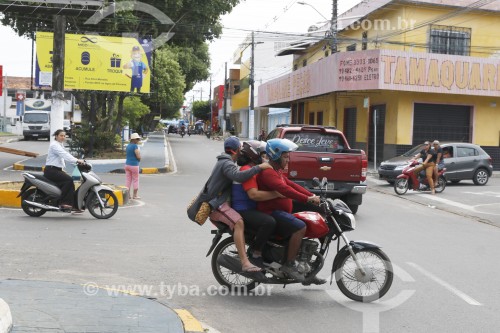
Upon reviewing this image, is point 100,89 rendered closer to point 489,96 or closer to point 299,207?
point 489,96

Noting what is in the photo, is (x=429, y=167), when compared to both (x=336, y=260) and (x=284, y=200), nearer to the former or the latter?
(x=336, y=260)

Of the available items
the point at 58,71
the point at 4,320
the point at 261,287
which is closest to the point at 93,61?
the point at 58,71

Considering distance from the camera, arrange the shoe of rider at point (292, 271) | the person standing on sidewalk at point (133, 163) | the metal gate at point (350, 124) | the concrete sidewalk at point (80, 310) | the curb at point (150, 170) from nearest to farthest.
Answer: the concrete sidewalk at point (80, 310), the shoe of rider at point (292, 271), the person standing on sidewalk at point (133, 163), the curb at point (150, 170), the metal gate at point (350, 124)

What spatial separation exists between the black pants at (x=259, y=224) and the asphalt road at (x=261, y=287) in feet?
2.19

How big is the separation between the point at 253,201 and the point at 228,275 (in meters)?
0.93

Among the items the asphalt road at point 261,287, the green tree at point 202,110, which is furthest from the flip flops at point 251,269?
the green tree at point 202,110

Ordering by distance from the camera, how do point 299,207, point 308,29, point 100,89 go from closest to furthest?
1. point 299,207
2. point 100,89
3. point 308,29

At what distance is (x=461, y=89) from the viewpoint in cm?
2838

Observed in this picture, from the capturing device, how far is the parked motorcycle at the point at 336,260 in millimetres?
6562

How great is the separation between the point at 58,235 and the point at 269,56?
65.6 meters

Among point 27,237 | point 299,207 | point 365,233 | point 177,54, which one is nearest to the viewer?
point 299,207

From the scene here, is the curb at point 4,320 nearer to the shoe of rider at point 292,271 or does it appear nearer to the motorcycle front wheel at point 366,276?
the shoe of rider at point 292,271

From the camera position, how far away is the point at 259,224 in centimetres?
649

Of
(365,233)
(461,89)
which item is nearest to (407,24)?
(461,89)
